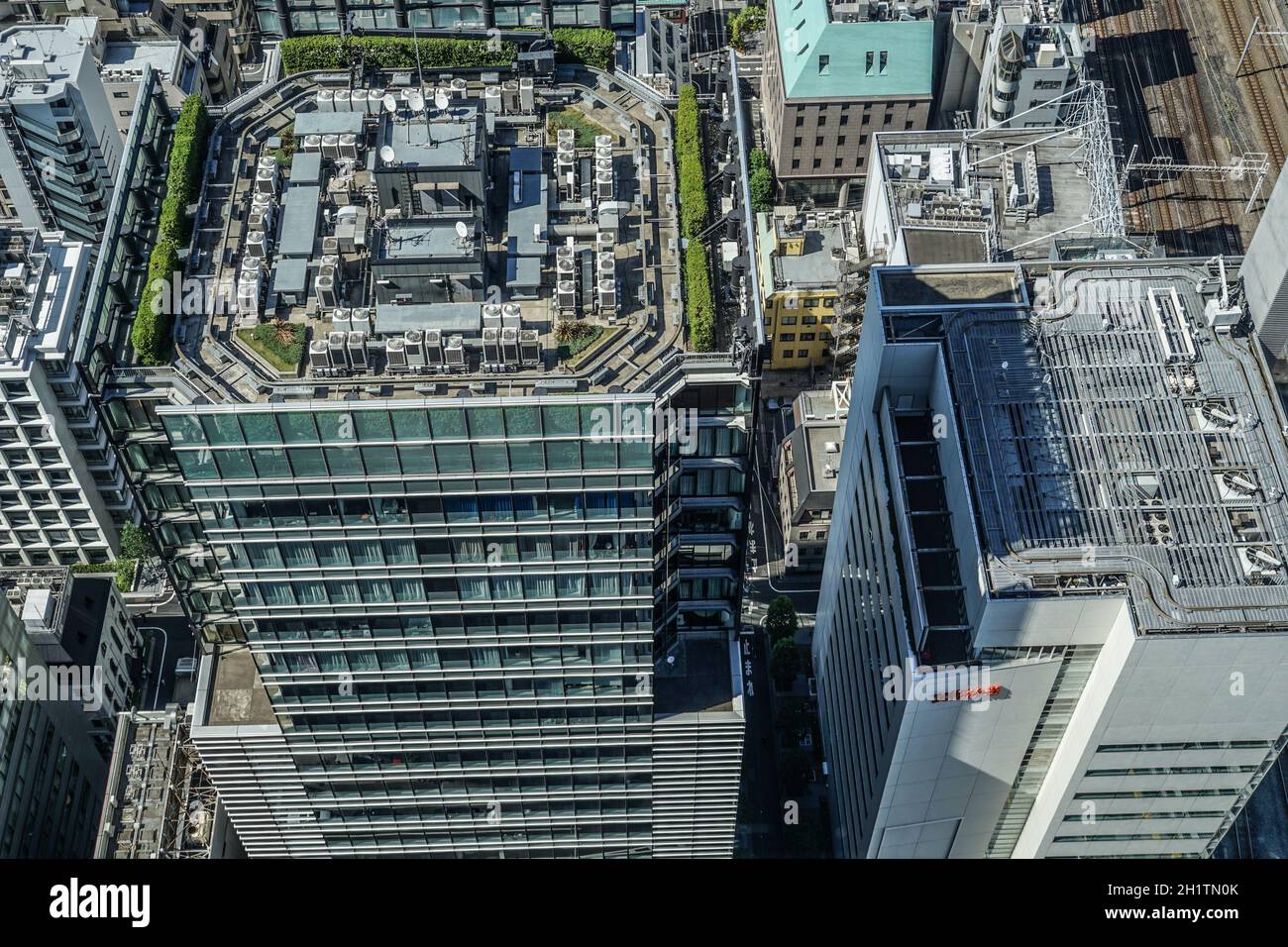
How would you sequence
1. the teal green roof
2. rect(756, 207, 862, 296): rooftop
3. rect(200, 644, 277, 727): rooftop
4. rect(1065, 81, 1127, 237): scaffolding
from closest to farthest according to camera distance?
rect(200, 644, 277, 727): rooftop → rect(1065, 81, 1127, 237): scaffolding → rect(756, 207, 862, 296): rooftop → the teal green roof

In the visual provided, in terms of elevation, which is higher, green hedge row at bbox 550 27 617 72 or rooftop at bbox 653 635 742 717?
green hedge row at bbox 550 27 617 72

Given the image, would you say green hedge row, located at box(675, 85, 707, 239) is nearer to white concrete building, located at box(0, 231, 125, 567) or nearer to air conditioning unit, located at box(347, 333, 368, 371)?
air conditioning unit, located at box(347, 333, 368, 371)

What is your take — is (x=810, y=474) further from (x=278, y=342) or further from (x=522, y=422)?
(x=522, y=422)

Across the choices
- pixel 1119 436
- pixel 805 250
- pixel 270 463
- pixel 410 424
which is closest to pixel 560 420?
pixel 410 424

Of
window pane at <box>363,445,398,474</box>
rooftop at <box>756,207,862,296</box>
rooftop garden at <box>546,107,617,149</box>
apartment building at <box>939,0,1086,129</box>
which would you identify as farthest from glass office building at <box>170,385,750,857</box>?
apartment building at <box>939,0,1086,129</box>

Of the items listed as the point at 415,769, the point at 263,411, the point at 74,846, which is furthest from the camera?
the point at 74,846

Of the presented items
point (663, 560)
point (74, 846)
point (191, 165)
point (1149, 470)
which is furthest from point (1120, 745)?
point (74, 846)
